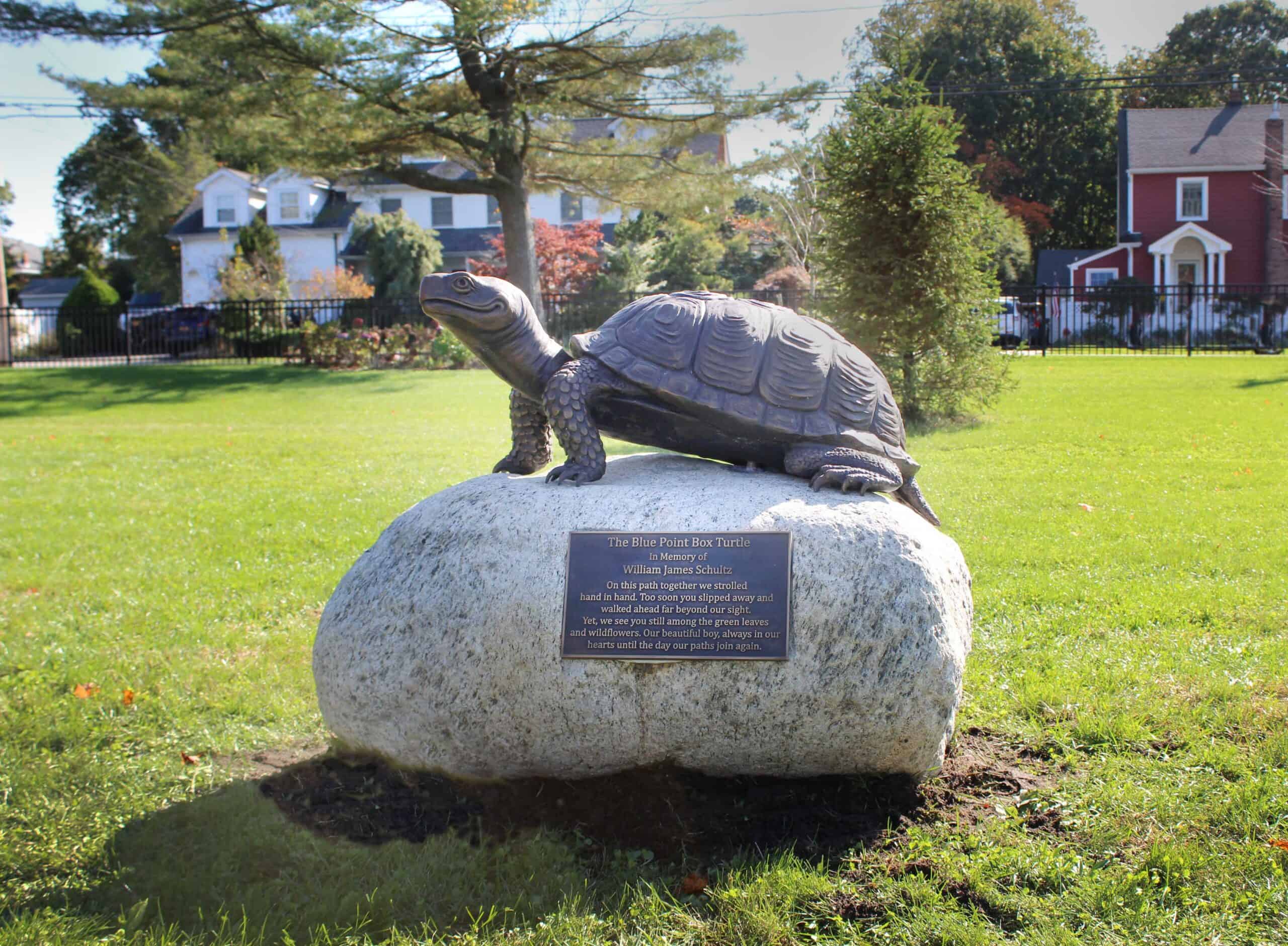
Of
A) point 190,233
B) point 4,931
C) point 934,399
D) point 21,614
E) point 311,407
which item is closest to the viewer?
point 4,931

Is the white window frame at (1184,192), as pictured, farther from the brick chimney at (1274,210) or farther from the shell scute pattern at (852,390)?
the shell scute pattern at (852,390)

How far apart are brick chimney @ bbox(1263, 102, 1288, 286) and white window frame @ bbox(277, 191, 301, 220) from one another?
1382 inches

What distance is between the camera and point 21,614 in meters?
6.31

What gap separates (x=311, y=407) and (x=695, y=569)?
1388 cm

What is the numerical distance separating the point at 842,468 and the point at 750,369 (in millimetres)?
575

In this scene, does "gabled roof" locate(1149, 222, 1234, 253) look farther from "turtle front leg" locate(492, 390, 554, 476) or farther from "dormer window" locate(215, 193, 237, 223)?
"dormer window" locate(215, 193, 237, 223)

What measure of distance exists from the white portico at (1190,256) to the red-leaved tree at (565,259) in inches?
734

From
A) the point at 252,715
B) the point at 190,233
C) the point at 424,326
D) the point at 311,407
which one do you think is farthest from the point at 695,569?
the point at 190,233

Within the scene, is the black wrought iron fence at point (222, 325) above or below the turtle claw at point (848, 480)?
above

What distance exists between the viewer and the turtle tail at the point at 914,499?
187 inches

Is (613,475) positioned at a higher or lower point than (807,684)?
higher

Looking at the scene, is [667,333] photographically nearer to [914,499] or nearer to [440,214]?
[914,499]

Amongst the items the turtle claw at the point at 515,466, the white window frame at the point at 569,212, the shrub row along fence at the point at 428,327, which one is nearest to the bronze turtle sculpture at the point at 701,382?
the turtle claw at the point at 515,466

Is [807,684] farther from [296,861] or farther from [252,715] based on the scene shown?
[252,715]
